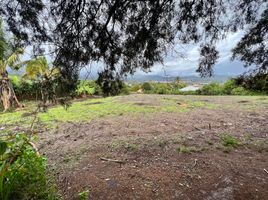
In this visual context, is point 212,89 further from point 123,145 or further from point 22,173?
point 22,173

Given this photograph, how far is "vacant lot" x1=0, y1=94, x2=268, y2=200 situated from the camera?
2.85 metres

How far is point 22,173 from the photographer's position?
2.53 meters

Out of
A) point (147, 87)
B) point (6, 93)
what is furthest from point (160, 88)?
point (6, 93)

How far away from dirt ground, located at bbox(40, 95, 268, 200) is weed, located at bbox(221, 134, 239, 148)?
0.07 metres

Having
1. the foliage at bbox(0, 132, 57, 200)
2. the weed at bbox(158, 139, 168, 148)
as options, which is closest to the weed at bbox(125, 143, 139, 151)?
the weed at bbox(158, 139, 168, 148)

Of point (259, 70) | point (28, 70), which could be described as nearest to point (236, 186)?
point (259, 70)

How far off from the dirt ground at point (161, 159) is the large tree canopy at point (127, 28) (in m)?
1.26

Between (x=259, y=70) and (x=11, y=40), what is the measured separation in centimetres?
291

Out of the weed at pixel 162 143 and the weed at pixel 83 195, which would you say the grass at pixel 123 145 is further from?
the weed at pixel 83 195

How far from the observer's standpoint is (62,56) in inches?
116

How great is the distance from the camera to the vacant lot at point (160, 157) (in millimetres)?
2850

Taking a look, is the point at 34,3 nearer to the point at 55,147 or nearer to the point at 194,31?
the point at 194,31

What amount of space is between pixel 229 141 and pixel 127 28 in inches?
103

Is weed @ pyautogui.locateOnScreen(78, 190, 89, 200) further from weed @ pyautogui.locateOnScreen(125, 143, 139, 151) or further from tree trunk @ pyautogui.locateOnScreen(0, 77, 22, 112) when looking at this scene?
tree trunk @ pyautogui.locateOnScreen(0, 77, 22, 112)
